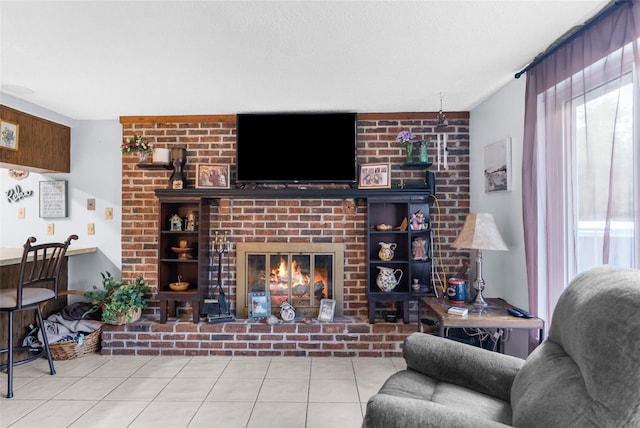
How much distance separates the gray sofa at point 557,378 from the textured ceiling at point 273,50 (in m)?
1.36

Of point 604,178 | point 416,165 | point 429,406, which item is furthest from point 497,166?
point 429,406

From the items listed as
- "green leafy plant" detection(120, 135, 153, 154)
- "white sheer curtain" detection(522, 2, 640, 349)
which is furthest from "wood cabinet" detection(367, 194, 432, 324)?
"green leafy plant" detection(120, 135, 153, 154)

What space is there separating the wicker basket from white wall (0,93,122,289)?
681 mm

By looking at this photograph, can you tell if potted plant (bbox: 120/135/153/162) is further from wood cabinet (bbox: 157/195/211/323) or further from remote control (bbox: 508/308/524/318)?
remote control (bbox: 508/308/524/318)

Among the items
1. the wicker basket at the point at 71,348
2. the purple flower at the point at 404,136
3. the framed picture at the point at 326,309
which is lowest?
the wicker basket at the point at 71,348

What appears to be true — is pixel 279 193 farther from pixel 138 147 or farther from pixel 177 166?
pixel 138 147

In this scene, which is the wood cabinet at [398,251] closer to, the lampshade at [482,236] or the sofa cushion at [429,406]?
the lampshade at [482,236]

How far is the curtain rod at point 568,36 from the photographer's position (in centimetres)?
162

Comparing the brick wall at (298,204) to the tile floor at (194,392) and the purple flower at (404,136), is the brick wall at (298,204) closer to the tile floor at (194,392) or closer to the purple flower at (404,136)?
the purple flower at (404,136)

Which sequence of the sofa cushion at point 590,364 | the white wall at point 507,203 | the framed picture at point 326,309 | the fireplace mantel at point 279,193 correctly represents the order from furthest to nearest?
1. the framed picture at point 326,309
2. the fireplace mantel at point 279,193
3. the white wall at point 507,203
4. the sofa cushion at point 590,364

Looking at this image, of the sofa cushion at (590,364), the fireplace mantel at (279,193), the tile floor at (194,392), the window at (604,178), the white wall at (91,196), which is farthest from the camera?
the white wall at (91,196)

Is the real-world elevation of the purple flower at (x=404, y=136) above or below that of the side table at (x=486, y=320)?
above

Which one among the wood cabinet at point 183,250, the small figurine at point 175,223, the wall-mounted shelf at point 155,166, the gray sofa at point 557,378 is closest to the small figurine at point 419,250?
the gray sofa at point 557,378

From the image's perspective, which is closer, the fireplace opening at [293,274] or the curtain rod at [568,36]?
the curtain rod at [568,36]
